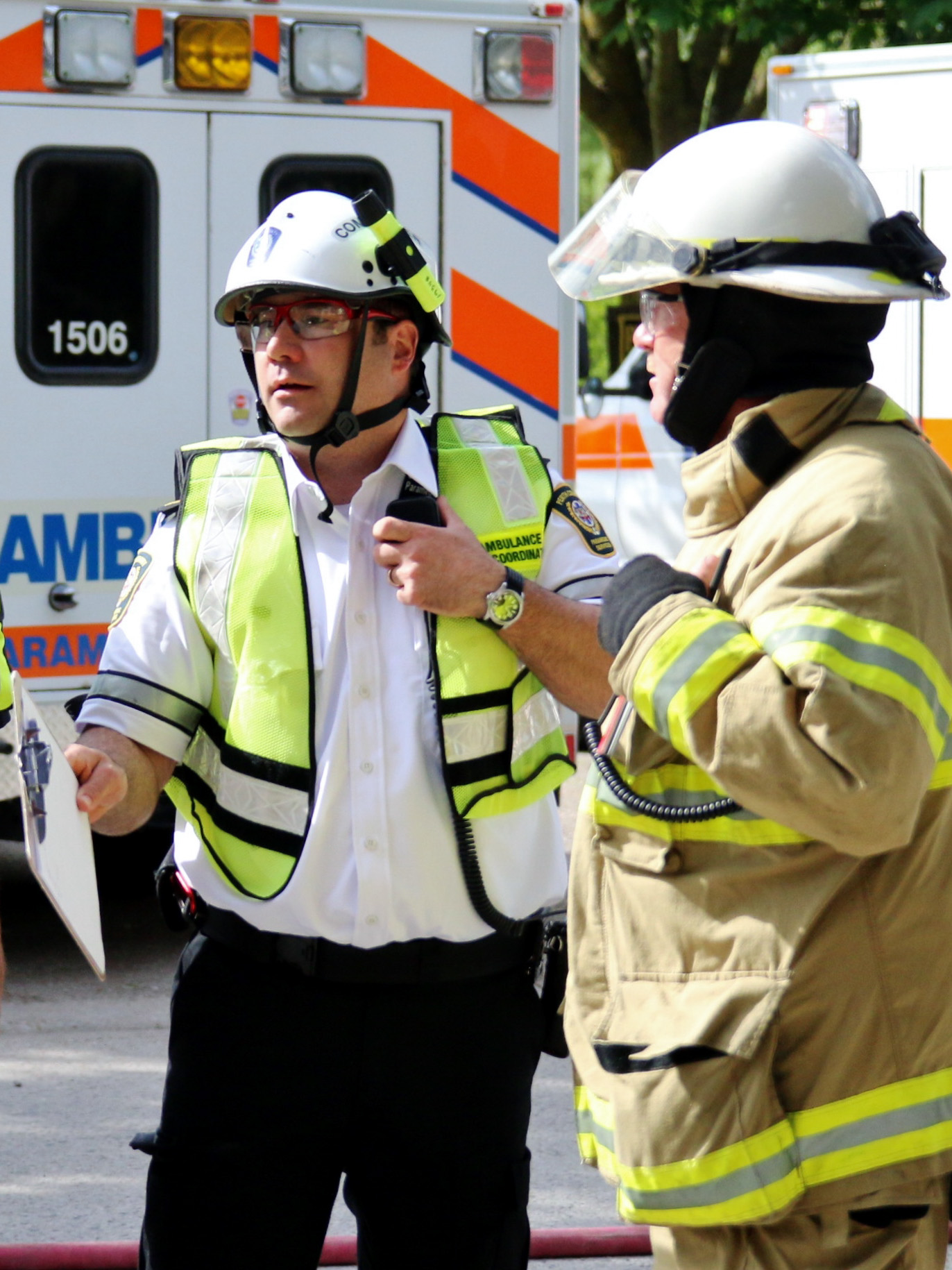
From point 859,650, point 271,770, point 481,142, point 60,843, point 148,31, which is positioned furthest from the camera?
point 481,142

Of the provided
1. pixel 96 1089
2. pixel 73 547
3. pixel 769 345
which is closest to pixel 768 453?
pixel 769 345

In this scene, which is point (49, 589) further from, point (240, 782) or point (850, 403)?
point (850, 403)

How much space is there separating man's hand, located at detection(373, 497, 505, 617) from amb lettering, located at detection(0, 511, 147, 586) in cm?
265

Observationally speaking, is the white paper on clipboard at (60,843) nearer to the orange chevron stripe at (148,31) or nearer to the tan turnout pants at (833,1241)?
the tan turnout pants at (833,1241)

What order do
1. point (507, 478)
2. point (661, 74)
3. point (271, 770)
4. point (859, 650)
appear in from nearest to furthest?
point (859, 650), point (271, 770), point (507, 478), point (661, 74)

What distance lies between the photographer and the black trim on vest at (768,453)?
2.04 meters

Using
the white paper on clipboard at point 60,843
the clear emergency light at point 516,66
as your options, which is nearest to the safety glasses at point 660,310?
the white paper on clipboard at point 60,843

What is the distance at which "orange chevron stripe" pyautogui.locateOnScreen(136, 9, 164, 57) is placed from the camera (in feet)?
16.7

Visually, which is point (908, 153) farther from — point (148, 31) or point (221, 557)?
point (221, 557)

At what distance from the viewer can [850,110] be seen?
22.8ft

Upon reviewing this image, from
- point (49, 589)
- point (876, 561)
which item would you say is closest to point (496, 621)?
point (876, 561)

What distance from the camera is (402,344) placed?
8.90ft

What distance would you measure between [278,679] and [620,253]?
75 centimetres

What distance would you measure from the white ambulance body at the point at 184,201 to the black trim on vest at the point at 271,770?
2.69 meters
